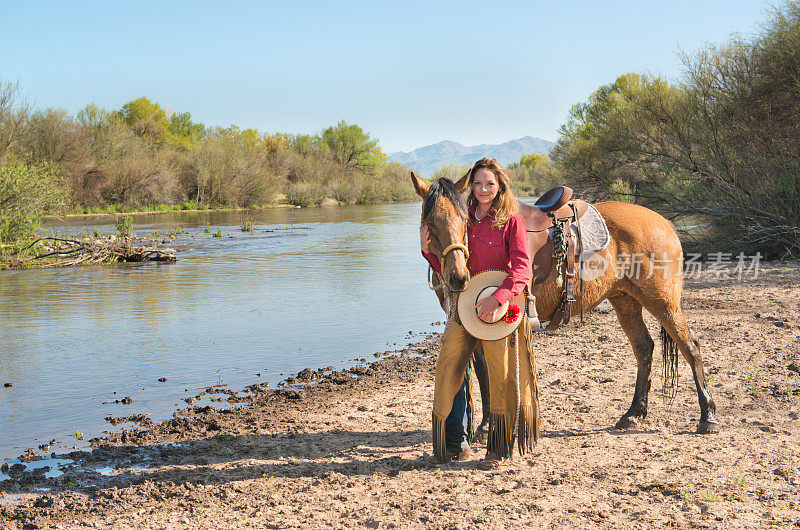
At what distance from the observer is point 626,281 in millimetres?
5137

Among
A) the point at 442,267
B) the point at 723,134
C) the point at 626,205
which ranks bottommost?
the point at 442,267

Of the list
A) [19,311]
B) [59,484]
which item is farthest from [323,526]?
[19,311]

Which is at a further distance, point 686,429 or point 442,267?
point 686,429

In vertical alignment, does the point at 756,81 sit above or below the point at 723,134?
above

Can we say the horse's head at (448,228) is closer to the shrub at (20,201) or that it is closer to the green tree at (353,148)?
the shrub at (20,201)

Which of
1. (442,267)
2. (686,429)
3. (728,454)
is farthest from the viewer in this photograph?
(686,429)

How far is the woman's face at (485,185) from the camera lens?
4145 millimetres

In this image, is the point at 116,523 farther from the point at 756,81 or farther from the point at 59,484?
the point at 756,81

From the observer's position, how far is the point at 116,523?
366 cm

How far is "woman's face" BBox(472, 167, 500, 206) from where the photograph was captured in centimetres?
414

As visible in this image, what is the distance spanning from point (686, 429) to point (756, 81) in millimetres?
12632

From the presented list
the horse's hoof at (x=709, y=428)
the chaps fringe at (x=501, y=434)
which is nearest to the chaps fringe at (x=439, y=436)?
the chaps fringe at (x=501, y=434)

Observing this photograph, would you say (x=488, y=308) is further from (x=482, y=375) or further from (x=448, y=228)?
(x=482, y=375)

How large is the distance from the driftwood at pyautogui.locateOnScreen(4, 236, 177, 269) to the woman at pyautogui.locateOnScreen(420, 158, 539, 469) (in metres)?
16.6
